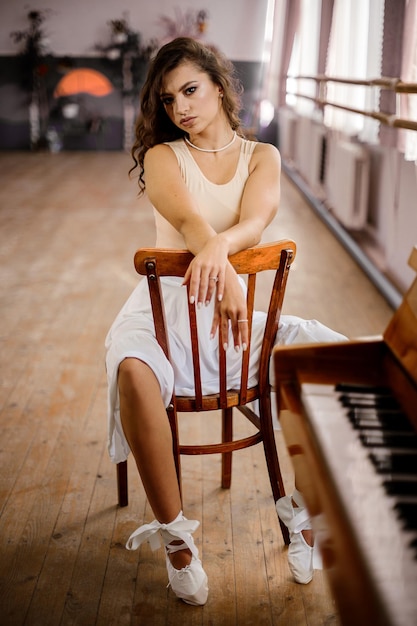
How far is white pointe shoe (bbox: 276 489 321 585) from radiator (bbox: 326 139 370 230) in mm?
3871

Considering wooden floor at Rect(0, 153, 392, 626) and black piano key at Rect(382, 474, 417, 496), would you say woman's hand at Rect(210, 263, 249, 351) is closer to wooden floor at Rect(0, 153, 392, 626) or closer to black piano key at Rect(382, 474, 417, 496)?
wooden floor at Rect(0, 153, 392, 626)

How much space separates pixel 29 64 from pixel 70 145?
1.34 metres

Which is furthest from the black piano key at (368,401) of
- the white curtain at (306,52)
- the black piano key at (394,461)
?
the white curtain at (306,52)

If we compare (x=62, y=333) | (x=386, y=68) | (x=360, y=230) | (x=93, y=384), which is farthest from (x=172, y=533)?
(x=360, y=230)

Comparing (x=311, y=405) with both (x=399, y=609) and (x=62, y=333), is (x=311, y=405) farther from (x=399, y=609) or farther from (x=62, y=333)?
(x=62, y=333)

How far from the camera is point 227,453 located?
7.29 ft

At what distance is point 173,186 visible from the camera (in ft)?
6.31

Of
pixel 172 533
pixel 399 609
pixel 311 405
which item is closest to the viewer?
pixel 399 609

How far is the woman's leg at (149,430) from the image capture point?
162 centimetres

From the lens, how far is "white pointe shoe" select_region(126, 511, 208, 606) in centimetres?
166

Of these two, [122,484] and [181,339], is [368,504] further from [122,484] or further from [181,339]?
[122,484]

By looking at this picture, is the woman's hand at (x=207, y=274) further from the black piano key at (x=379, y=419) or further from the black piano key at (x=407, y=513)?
the black piano key at (x=407, y=513)

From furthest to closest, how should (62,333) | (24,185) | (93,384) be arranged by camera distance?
(24,185) < (62,333) < (93,384)

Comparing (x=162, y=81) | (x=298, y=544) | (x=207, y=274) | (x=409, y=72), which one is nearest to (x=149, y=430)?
(x=207, y=274)
